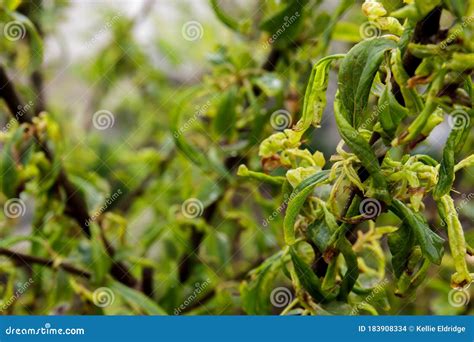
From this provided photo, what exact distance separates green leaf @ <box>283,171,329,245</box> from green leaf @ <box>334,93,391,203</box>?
0.05 metres

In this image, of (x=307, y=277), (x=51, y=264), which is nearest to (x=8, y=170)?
(x=51, y=264)

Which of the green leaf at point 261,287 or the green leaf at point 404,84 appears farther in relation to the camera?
the green leaf at point 261,287

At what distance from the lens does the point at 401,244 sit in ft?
1.85

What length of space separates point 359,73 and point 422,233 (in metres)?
0.14

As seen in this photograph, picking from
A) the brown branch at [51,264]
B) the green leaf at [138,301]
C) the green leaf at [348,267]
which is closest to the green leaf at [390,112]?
the green leaf at [348,267]

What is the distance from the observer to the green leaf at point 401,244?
0.56 m

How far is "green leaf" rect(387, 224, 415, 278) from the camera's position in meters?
0.56

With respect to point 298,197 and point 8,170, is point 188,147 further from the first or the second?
point 298,197

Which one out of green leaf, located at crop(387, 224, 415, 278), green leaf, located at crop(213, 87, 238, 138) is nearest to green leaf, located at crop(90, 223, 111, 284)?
Result: green leaf, located at crop(213, 87, 238, 138)

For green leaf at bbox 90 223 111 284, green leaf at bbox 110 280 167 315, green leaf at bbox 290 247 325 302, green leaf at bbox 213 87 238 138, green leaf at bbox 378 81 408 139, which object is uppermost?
green leaf at bbox 378 81 408 139

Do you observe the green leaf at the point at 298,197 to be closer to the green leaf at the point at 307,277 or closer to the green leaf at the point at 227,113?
the green leaf at the point at 307,277

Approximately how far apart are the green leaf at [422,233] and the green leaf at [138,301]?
396 millimetres

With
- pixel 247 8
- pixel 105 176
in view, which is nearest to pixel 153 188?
pixel 105 176

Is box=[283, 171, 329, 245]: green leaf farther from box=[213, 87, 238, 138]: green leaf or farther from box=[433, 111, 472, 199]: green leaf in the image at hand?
box=[213, 87, 238, 138]: green leaf
